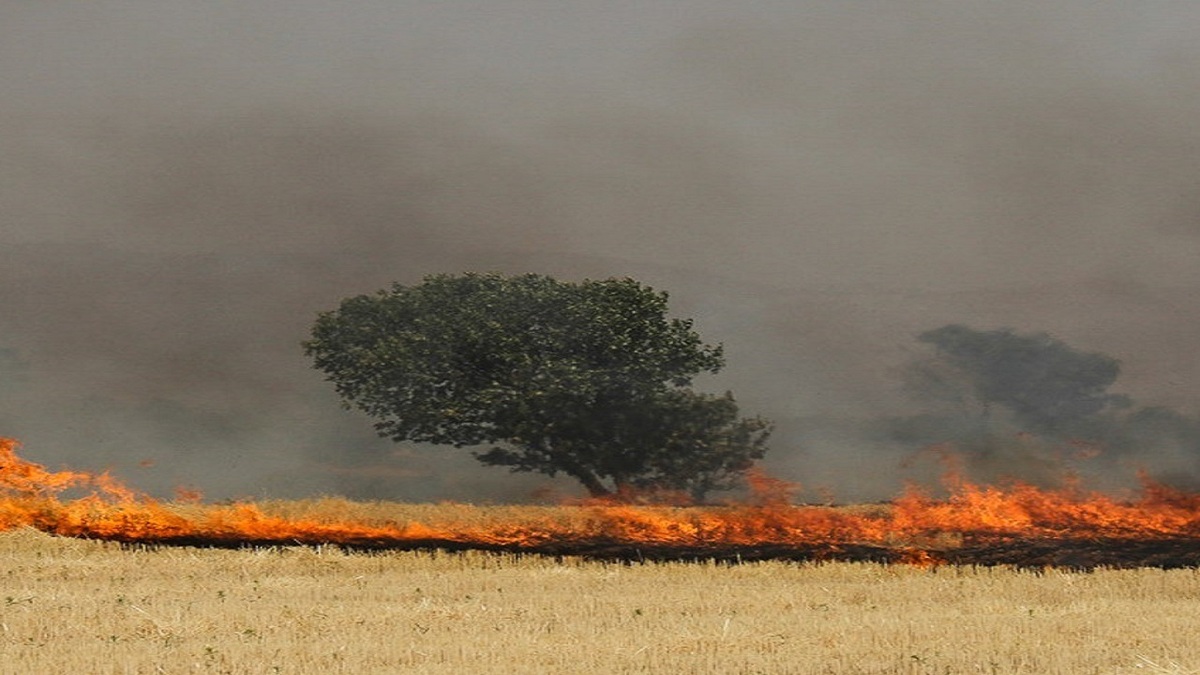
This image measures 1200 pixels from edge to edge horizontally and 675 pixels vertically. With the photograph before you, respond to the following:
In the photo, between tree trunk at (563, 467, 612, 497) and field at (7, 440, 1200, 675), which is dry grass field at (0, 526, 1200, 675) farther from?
tree trunk at (563, 467, 612, 497)

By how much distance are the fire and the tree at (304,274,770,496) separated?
46.0 ft

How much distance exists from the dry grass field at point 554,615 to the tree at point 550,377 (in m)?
19.7

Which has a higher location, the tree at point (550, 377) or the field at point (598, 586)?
the tree at point (550, 377)

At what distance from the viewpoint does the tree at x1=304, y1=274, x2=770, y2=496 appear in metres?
58.0

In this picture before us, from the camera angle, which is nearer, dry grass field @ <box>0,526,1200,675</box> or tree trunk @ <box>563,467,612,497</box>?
dry grass field @ <box>0,526,1200,675</box>

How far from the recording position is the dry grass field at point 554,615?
67.9 ft

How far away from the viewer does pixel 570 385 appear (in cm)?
5700

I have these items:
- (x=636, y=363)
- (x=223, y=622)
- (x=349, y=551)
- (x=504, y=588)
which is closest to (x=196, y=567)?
(x=349, y=551)

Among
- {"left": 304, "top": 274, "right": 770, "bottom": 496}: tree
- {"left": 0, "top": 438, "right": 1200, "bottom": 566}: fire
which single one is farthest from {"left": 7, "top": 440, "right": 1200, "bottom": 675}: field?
{"left": 304, "top": 274, "right": 770, "bottom": 496}: tree

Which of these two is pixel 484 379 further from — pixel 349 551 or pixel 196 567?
pixel 196 567

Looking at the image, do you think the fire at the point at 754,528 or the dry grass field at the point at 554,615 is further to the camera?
the fire at the point at 754,528

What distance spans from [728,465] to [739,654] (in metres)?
37.3

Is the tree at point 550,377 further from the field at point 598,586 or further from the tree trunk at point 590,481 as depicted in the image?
the field at point 598,586

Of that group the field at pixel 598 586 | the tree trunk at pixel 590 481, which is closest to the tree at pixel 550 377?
the tree trunk at pixel 590 481
